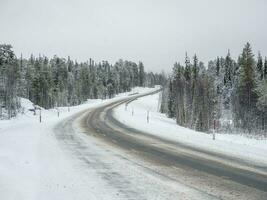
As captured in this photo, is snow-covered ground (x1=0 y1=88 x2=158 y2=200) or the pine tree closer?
snow-covered ground (x1=0 y1=88 x2=158 y2=200)

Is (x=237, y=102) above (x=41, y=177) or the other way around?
above

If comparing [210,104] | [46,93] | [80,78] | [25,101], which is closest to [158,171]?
[25,101]

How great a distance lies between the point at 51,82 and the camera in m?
102

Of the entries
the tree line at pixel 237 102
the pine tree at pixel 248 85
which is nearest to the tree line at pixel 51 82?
the tree line at pixel 237 102

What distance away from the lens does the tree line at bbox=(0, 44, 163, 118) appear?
49.5m

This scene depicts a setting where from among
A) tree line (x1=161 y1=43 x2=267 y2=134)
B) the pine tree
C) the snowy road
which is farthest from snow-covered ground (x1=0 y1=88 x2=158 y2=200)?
the pine tree

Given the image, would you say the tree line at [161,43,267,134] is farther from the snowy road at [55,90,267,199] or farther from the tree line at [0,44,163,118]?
the snowy road at [55,90,267,199]

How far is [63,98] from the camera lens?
125312 millimetres

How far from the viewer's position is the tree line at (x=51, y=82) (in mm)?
49469

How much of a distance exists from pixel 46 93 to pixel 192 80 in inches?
1697

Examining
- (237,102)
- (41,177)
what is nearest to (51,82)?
(237,102)

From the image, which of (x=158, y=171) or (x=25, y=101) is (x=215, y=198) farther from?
(x=25, y=101)

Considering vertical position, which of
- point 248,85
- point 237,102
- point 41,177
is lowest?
point 41,177

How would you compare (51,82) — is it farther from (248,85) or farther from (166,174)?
(166,174)
